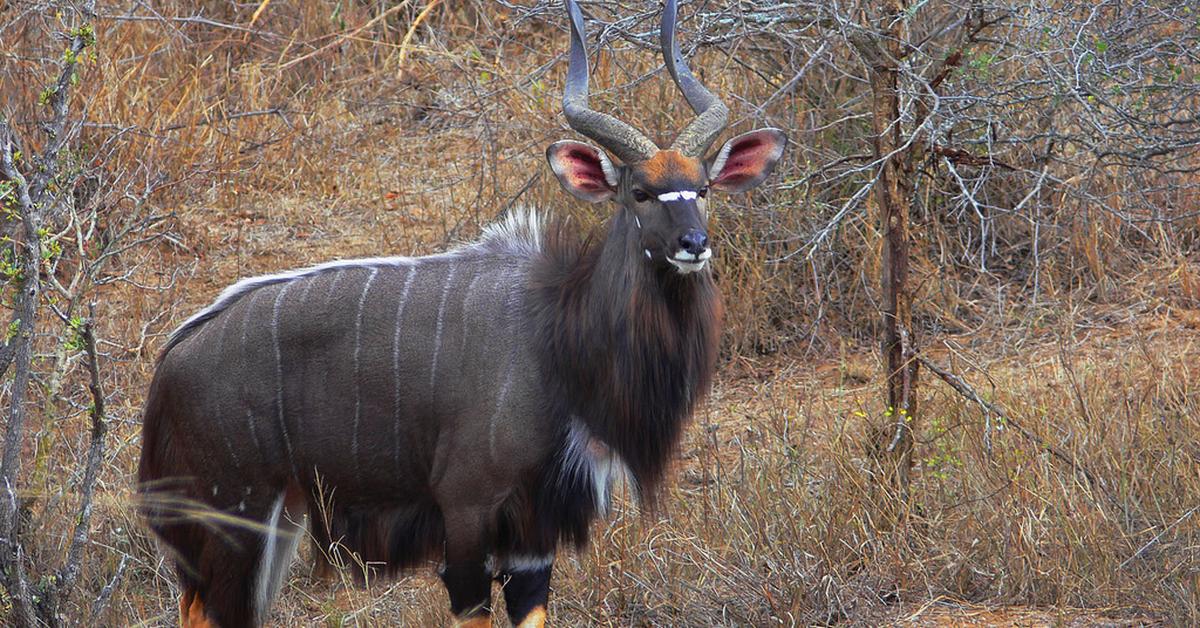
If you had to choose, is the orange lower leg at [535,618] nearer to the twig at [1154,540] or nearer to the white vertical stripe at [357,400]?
the white vertical stripe at [357,400]

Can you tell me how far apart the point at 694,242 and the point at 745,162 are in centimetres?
57

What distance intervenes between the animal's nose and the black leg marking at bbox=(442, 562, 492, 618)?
3.08 ft

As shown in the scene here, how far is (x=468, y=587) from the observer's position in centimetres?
367

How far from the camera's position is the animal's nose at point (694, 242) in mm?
3475

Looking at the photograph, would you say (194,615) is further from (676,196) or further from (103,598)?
(676,196)

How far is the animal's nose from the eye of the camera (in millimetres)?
3475

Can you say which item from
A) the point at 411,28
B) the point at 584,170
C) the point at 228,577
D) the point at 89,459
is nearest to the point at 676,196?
the point at 584,170

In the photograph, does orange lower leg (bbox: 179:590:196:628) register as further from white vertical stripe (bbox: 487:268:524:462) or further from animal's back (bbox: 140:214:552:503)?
white vertical stripe (bbox: 487:268:524:462)

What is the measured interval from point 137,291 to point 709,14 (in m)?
2.88

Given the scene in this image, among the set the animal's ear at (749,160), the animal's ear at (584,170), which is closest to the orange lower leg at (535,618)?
the animal's ear at (584,170)

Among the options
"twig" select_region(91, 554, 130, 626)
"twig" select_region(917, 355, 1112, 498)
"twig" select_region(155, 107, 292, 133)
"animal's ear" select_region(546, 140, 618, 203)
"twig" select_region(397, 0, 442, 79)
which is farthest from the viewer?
"twig" select_region(397, 0, 442, 79)

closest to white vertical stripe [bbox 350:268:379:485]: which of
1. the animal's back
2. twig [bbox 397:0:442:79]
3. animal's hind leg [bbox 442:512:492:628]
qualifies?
the animal's back

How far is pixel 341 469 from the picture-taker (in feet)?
12.8

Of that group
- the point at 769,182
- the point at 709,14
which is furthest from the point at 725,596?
the point at 769,182
